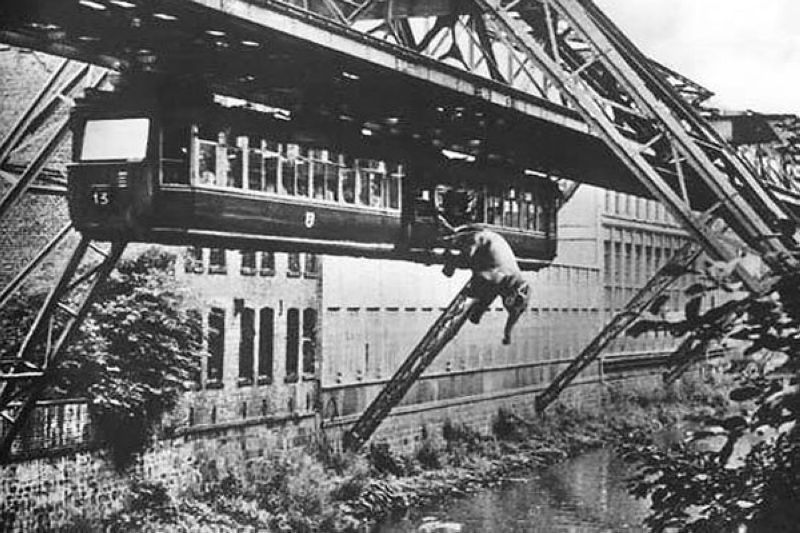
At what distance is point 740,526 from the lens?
149 inches

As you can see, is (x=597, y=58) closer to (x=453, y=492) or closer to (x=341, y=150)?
(x=341, y=150)

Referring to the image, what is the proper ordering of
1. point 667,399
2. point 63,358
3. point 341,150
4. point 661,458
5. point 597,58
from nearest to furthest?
point 661,458, point 597,58, point 63,358, point 341,150, point 667,399

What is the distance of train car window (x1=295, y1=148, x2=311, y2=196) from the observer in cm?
1262

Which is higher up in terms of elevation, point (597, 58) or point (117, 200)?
point (597, 58)

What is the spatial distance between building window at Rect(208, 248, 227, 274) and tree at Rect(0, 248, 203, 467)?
3.39ft

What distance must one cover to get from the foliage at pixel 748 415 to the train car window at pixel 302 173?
349 inches

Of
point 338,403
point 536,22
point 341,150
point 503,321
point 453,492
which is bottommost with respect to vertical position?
point 453,492

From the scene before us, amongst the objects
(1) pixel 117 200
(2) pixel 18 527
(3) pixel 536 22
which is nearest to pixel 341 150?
(3) pixel 536 22

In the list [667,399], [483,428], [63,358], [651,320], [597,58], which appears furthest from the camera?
[483,428]

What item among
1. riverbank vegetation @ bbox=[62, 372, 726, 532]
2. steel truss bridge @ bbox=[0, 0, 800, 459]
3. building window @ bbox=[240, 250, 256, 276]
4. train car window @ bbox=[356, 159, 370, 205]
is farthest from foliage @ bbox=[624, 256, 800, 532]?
building window @ bbox=[240, 250, 256, 276]

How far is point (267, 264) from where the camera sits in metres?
17.2

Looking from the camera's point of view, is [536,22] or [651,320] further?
[536,22]

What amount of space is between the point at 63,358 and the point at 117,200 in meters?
2.73

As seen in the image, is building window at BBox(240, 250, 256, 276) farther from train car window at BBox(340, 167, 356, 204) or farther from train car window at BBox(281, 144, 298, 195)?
train car window at BBox(281, 144, 298, 195)
